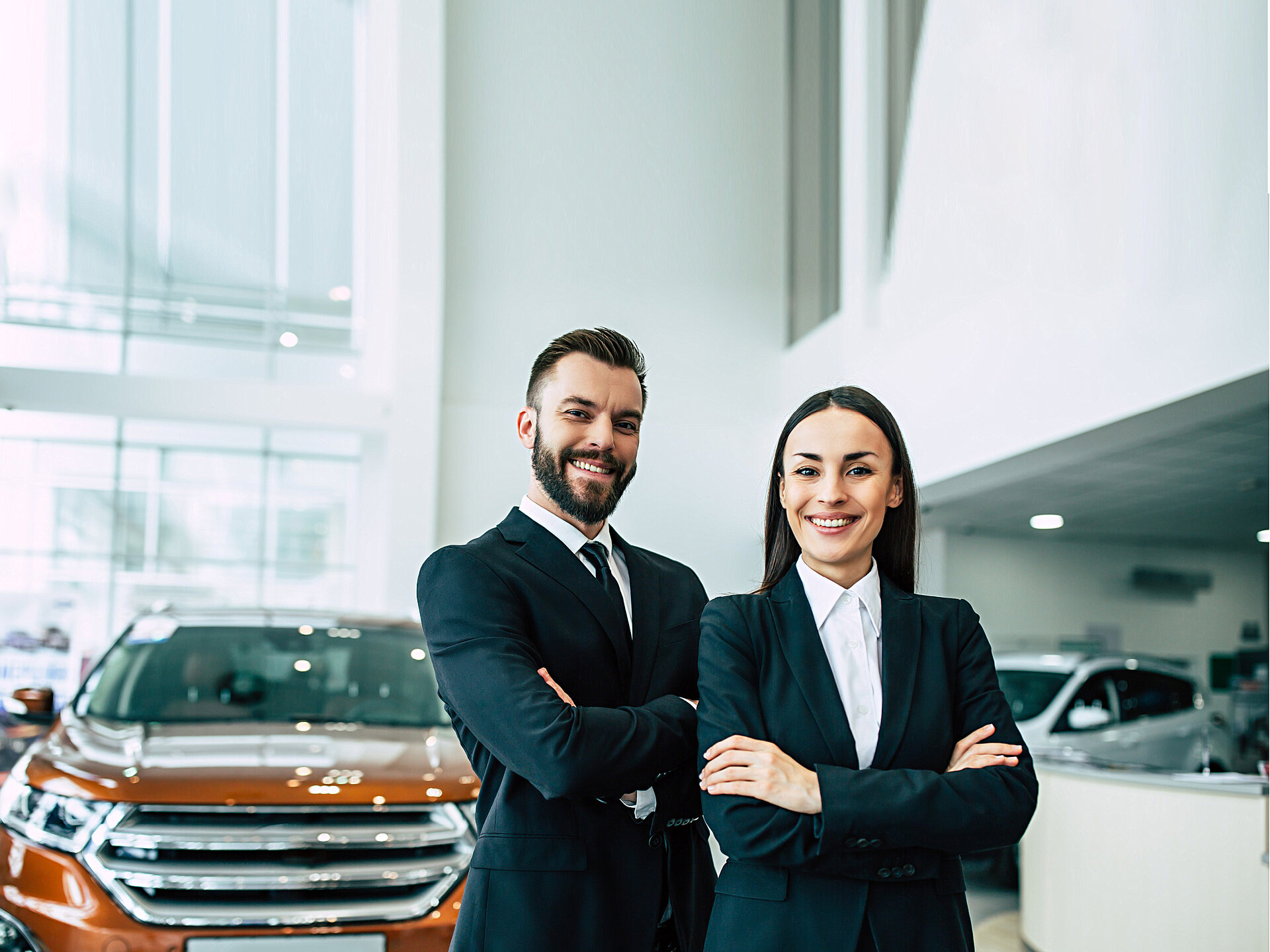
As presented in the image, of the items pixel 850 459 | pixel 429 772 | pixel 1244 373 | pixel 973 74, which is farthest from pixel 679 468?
pixel 850 459

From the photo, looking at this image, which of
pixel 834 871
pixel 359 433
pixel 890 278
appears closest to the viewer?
pixel 834 871

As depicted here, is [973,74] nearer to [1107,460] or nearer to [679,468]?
[1107,460]

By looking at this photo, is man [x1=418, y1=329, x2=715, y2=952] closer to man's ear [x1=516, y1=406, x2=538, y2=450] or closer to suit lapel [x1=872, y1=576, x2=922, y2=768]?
man's ear [x1=516, y1=406, x2=538, y2=450]

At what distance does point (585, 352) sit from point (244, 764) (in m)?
1.58

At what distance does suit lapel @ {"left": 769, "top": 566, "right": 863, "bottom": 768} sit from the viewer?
5.02 ft

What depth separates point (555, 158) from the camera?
29.0 feet

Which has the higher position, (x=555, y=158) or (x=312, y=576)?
(x=555, y=158)

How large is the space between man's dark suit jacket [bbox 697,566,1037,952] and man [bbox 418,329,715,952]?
13cm

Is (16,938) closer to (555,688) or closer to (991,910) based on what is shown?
(555,688)

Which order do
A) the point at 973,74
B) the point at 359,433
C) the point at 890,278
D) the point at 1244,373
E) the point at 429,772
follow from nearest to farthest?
the point at 429,772, the point at 1244,373, the point at 973,74, the point at 890,278, the point at 359,433

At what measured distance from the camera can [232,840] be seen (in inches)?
100

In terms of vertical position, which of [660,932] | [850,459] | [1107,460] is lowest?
[660,932]

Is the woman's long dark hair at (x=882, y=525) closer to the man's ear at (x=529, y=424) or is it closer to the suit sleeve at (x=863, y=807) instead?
the suit sleeve at (x=863, y=807)

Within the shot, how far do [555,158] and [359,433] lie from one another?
8.59 ft
